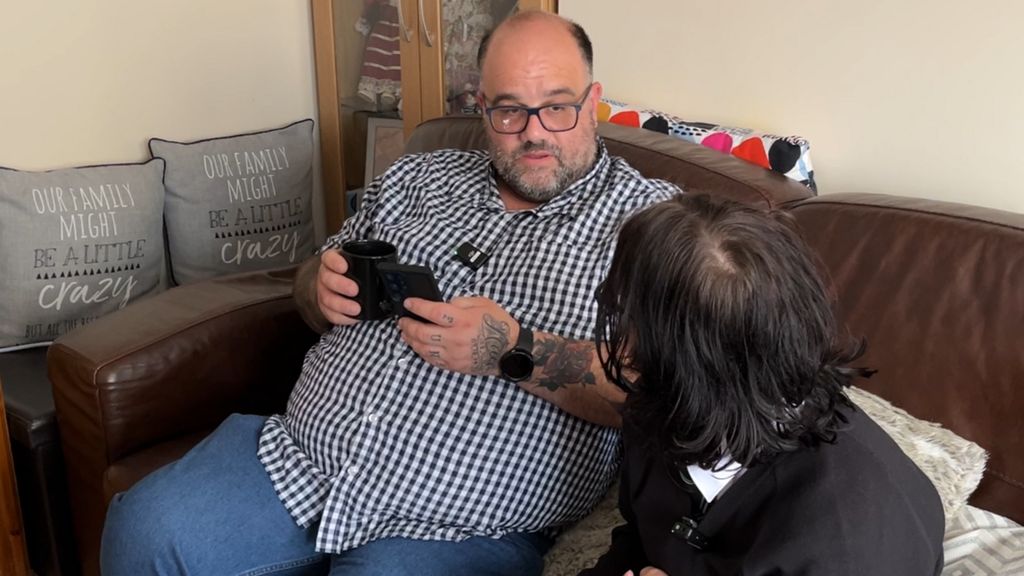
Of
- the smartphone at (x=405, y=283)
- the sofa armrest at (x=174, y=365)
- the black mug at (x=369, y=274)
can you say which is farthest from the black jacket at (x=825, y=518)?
the sofa armrest at (x=174, y=365)

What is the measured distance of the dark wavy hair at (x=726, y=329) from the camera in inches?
29.2

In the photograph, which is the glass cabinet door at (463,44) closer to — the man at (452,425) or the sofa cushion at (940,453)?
the man at (452,425)

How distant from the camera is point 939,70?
4.53 ft

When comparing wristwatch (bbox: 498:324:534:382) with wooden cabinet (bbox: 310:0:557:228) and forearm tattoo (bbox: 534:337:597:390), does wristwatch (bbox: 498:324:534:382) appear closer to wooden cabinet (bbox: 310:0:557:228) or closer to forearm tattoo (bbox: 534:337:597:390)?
forearm tattoo (bbox: 534:337:597:390)

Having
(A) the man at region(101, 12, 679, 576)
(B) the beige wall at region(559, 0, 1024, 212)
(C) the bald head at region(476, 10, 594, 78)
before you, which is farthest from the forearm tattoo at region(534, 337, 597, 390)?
(B) the beige wall at region(559, 0, 1024, 212)

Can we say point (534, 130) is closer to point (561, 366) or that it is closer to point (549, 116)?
point (549, 116)

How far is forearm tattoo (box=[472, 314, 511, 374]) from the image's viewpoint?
4.02 ft

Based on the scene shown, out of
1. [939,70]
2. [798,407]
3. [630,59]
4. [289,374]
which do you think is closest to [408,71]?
[630,59]

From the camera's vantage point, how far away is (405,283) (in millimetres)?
1251

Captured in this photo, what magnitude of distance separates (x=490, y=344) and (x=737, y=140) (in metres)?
0.68

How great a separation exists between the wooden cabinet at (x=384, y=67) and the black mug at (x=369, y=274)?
0.91 meters

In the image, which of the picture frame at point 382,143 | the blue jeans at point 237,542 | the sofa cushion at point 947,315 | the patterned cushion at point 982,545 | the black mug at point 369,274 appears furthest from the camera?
the picture frame at point 382,143

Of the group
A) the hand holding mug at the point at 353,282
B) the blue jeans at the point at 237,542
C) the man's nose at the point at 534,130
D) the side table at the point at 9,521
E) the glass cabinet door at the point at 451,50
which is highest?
the glass cabinet door at the point at 451,50

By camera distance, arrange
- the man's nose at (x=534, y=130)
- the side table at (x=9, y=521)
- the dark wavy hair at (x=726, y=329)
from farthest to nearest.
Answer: the side table at (x=9, y=521)
the man's nose at (x=534, y=130)
the dark wavy hair at (x=726, y=329)
